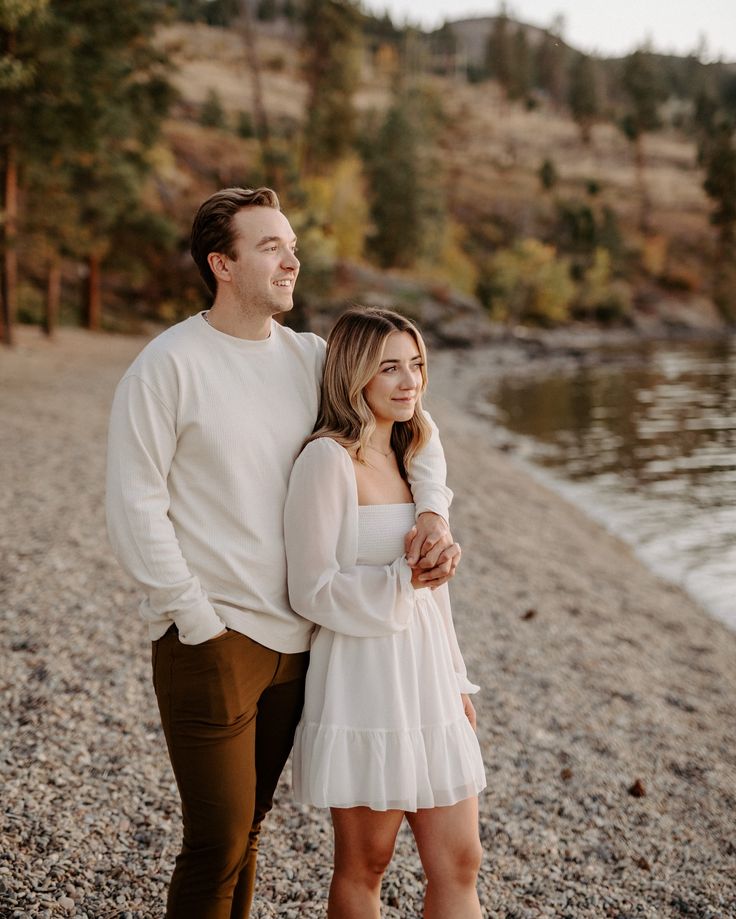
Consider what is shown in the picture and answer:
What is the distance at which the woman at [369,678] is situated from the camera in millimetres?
2414

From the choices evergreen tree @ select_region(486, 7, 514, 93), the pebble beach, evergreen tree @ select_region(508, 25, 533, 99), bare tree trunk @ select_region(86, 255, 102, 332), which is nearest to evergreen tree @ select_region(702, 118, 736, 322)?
evergreen tree @ select_region(508, 25, 533, 99)

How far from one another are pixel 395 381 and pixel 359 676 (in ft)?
3.18

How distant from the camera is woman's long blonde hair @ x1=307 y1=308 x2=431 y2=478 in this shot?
258cm

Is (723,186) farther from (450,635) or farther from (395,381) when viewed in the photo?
(450,635)

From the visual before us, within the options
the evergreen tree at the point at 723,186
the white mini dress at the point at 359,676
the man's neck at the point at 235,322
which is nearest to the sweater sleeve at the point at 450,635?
the white mini dress at the point at 359,676

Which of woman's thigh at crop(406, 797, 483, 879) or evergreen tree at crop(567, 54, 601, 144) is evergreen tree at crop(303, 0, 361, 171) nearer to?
woman's thigh at crop(406, 797, 483, 879)

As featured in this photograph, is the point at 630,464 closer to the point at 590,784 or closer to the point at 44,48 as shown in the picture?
the point at 590,784

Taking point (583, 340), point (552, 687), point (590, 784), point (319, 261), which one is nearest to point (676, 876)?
point (590, 784)

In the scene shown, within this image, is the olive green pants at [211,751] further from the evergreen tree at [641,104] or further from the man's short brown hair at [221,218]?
the evergreen tree at [641,104]

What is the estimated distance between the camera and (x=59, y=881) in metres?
3.26

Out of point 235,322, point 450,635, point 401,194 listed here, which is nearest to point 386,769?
point 450,635

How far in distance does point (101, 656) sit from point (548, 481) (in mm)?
12240

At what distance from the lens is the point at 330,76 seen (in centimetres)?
5028

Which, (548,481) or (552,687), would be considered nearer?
(552,687)
